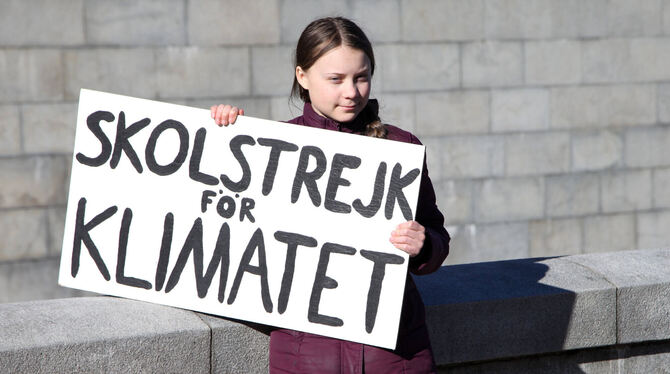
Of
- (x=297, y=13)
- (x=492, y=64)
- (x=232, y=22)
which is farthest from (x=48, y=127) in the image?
(x=492, y=64)

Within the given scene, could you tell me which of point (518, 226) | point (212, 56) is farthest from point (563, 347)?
point (518, 226)

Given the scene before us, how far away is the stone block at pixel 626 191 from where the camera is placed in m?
8.77

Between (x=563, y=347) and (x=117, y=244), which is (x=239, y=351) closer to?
(x=117, y=244)

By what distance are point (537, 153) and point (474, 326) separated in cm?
514

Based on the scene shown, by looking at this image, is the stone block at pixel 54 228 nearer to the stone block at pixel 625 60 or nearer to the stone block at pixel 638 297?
the stone block at pixel 638 297

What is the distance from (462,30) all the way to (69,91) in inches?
129

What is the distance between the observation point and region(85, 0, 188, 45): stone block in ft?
22.4

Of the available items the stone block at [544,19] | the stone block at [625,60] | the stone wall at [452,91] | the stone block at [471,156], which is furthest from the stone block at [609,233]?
the stone block at [544,19]

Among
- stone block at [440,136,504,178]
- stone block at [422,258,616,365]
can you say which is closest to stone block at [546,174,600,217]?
stone block at [440,136,504,178]

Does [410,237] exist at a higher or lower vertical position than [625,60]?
lower

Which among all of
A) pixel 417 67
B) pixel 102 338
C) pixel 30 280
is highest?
pixel 417 67

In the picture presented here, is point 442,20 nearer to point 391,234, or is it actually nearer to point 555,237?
point 555,237

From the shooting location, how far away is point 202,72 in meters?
7.16

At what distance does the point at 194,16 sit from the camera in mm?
7105
